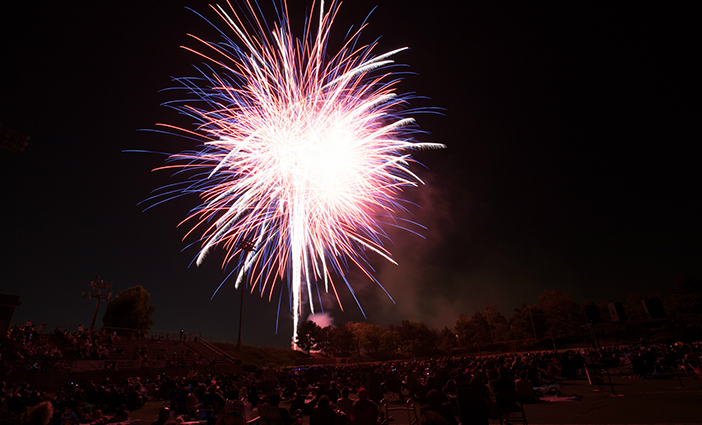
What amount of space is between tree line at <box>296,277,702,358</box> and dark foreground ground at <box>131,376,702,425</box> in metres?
63.1

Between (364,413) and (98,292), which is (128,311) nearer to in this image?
(98,292)

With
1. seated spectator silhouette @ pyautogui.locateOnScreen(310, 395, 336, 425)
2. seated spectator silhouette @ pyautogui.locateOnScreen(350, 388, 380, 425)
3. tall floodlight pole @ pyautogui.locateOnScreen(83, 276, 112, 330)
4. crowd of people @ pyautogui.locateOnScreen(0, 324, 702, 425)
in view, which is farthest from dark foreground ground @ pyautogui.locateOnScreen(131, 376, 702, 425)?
tall floodlight pole @ pyautogui.locateOnScreen(83, 276, 112, 330)

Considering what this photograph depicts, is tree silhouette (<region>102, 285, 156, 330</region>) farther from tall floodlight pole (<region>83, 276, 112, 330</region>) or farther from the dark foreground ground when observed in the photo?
the dark foreground ground

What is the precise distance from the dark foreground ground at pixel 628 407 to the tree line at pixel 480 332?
207 feet

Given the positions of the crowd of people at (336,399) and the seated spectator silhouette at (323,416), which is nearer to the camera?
the seated spectator silhouette at (323,416)

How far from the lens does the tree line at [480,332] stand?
71625 mm

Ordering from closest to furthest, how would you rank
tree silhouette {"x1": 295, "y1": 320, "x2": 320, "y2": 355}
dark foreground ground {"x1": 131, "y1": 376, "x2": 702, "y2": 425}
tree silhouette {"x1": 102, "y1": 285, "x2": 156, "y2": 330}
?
dark foreground ground {"x1": 131, "y1": 376, "x2": 702, "y2": 425} < tree silhouette {"x1": 102, "y1": 285, "x2": 156, "y2": 330} < tree silhouette {"x1": 295, "y1": 320, "x2": 320, "y2": 355}

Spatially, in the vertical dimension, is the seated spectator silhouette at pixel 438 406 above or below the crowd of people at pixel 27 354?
below

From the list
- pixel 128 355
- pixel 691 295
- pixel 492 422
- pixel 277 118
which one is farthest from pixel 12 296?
pixel 691 295

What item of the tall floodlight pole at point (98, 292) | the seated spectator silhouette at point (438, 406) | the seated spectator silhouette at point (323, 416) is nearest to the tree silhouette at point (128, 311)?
the tall floodlight pole at point (98, 292)

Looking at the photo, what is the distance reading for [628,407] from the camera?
8.52m

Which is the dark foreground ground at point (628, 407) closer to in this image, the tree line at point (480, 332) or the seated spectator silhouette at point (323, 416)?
the seated spectator silhouette at point (323, 416)

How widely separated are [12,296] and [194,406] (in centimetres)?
2879

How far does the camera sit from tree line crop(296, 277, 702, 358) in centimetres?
7162
